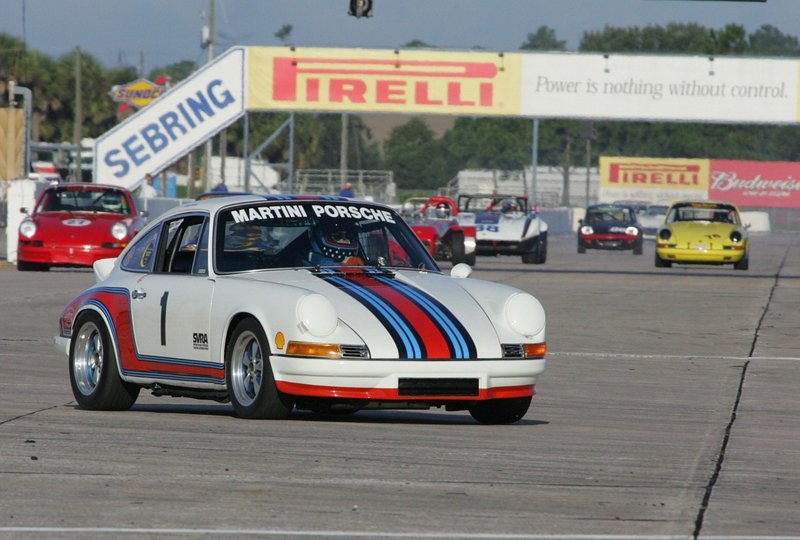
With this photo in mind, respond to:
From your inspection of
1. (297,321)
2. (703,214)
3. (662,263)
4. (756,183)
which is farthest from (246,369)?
(756,183)

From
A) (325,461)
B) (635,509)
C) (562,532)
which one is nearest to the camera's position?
(562,532)

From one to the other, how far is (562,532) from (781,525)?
→ 2.87 ft

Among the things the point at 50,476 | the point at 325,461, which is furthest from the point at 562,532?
the point at 50,476

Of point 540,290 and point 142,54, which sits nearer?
point 540,290

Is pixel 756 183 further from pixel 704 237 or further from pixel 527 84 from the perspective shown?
pixel 704 237

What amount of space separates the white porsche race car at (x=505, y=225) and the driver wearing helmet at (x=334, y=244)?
23242 millimetres

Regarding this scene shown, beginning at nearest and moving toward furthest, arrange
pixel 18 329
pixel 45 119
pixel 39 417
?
1. pixel 39 417
2. pixel 18 329
3. pixel 45 119

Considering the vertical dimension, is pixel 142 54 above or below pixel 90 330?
above

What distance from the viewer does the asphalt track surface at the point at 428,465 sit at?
591 cm

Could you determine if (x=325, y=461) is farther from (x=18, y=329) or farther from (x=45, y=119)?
(x=45, y=119)

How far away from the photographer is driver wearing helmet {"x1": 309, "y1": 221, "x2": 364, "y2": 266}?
9.42m

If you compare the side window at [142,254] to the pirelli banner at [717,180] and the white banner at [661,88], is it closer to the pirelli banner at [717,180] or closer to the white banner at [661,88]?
the white banner at [661,88]

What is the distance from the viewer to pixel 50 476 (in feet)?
22.4

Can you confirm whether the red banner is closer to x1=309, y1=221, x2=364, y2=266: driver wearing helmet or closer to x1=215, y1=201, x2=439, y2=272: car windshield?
x1=215, y1=201, x2=439, y2=272: car windshield
